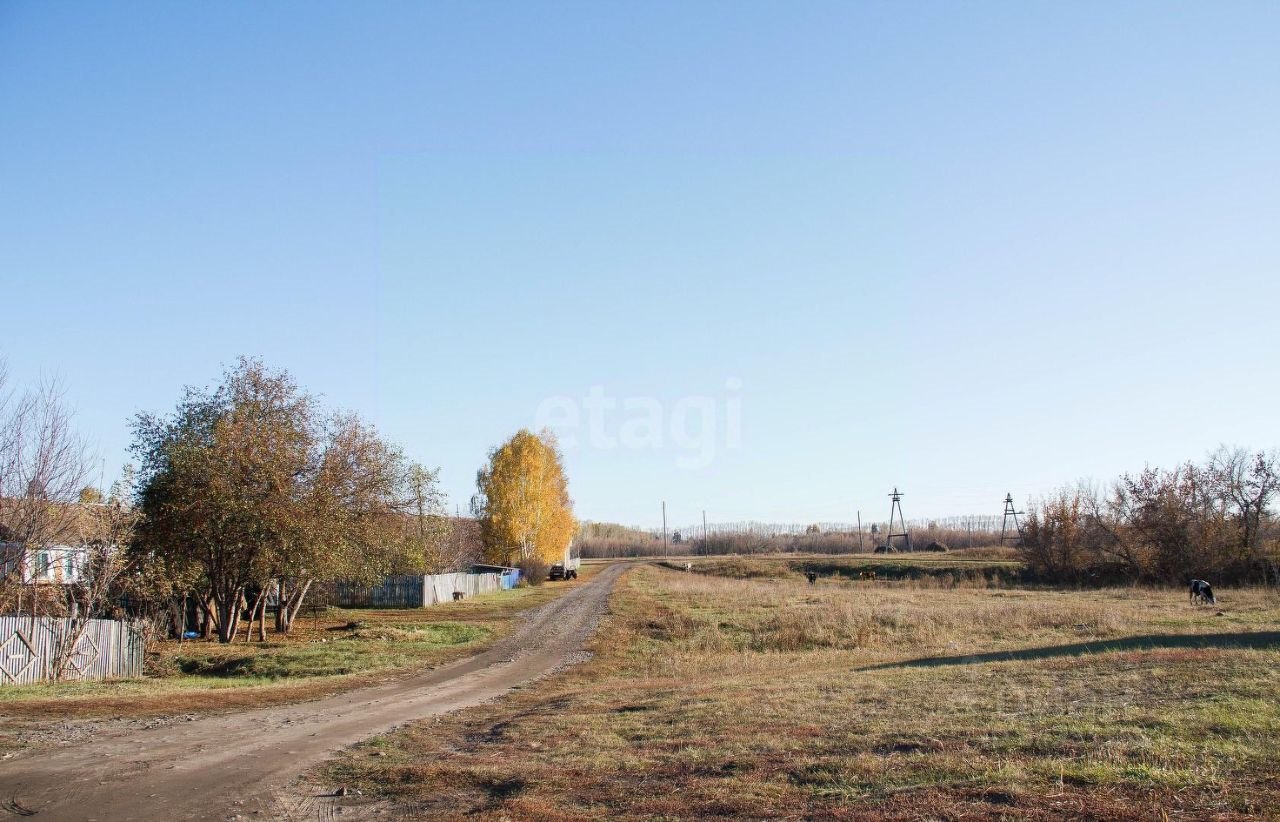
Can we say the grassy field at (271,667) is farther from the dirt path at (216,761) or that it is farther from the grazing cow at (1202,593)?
the grazing cow at (1202,593)

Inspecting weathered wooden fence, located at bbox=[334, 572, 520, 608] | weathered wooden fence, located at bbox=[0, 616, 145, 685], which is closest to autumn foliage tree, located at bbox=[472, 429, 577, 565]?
weathered wooden fence, located at bbox=[334, 572, 520, 608]

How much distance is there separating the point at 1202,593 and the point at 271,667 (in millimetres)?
31389

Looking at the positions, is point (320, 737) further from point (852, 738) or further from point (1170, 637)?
point (1170, 637)

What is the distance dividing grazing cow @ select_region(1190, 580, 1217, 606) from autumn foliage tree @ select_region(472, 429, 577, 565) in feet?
147

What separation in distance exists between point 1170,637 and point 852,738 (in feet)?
48.9

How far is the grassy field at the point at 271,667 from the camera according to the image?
1620 centimetres

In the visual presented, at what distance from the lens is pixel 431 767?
10.1m

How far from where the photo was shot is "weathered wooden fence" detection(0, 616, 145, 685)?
20250mm

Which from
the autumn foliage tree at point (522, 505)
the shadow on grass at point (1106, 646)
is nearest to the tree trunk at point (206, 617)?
the shadow on grass at point (1106, 646)

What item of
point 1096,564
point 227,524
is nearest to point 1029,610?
point 227,524

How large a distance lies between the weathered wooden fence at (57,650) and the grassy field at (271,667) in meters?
0.87

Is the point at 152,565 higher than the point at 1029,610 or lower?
higher

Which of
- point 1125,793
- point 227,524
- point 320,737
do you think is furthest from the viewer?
point 227,524

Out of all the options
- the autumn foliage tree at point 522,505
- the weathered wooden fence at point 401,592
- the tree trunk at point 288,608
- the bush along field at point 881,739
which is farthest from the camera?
the autumn foliage tree at point 522,505
